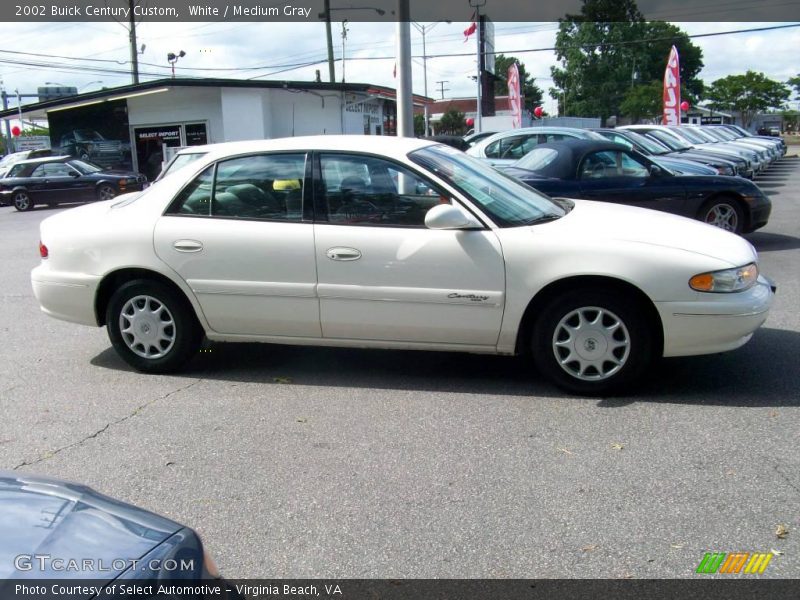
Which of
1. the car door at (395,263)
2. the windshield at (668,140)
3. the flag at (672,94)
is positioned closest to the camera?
the car door at (395,263)

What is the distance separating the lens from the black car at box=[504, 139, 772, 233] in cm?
971

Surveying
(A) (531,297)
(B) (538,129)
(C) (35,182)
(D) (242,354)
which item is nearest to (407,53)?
(B) (538,129)

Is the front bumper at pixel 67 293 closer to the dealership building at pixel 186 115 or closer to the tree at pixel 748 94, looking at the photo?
the dealership building at pixel 186 115

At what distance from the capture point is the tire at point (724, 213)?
10062 millimetres

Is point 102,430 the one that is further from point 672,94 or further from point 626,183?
point 672,94

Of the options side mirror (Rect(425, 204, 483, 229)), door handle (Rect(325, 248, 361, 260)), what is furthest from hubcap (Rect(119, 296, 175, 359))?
side mirror (Rect(425, 204, 483, 229))

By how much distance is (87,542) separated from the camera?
6.47ft

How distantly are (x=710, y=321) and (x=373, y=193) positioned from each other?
2268 mm

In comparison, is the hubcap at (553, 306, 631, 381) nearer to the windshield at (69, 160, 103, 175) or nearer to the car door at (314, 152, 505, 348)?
the car door at (314, 152, 505, 348)

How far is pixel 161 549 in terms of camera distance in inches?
79.4

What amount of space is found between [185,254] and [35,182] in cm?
2083

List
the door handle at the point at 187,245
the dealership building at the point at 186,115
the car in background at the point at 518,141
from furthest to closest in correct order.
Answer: the dealership building at the point at 186,115 → the car in background at the point at 518,141 → the door handle at the point at 187,245

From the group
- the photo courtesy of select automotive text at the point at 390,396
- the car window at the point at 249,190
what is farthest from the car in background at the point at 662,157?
the car window at the point at 249,190

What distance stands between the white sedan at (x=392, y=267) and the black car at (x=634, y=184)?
4.02 m
